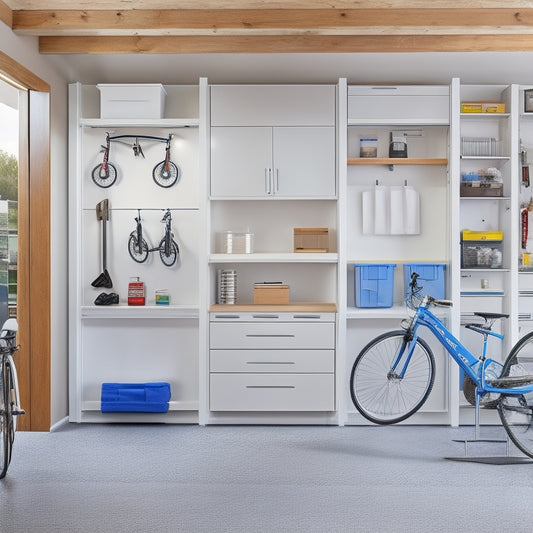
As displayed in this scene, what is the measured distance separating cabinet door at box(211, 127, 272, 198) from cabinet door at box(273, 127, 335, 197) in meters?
0.08

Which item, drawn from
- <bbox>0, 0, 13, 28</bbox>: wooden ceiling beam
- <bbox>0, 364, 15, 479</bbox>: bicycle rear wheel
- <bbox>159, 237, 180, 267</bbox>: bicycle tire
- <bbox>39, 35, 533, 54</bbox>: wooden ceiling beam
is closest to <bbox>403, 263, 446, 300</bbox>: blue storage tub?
<bbox>39, 35, 533, 54</bbox>: wooden ceiling beam

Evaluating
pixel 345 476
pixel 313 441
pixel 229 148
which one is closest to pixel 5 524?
pixel 345 476

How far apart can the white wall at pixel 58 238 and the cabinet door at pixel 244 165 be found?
3.82 ft

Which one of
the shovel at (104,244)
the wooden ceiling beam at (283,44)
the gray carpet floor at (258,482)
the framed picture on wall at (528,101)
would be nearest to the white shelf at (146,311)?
the shovel at (104,244)

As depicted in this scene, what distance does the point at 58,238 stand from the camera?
16.7 feet

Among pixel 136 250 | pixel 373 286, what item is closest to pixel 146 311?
pixel 136 250

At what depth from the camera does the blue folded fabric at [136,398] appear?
5.07m

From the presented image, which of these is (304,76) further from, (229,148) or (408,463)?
(408,463)

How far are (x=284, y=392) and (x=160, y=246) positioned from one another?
58.2 inches

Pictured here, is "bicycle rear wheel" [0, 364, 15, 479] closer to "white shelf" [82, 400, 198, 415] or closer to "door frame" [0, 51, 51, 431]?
"door frame" [0, 51, 51, 431]

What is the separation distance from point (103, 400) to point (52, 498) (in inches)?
61.0

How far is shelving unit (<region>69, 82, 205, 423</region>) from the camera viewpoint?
204 inches

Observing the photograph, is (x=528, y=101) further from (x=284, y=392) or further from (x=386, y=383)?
(x=284, y=392)

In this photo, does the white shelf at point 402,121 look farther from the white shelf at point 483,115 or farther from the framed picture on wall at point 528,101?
the framed picture on wall at point 528,101
